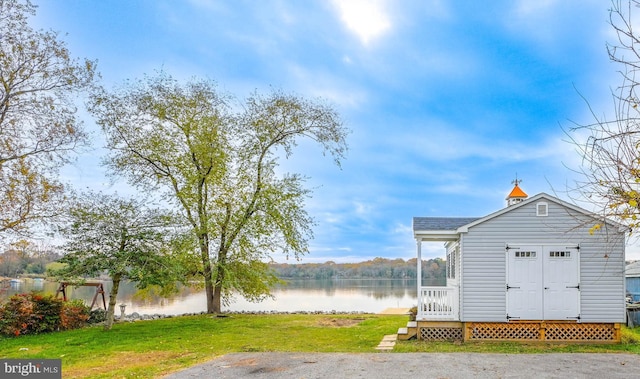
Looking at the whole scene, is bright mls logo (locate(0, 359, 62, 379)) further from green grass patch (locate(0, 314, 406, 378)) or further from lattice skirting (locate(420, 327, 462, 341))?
lattice skirting (locate(420, 327, 462, 341))

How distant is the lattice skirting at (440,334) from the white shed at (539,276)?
0.10m

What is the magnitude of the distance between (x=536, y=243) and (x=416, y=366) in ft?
16.3

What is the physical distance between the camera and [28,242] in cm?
1415

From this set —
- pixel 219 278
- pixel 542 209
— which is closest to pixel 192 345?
pixel 219 278

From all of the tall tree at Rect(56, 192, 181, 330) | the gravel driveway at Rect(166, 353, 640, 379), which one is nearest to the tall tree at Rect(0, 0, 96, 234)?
the tall tree at Rect(56, 192, 181, 330)

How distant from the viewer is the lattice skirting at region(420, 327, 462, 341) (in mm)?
11547

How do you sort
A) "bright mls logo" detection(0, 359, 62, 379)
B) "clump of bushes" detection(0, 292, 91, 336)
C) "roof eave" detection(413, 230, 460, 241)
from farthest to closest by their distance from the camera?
"clump of bushes" detection(0, 292, 91, 336) < "roof eave" detection(413, 230, 460, 241) < "bright mls logo" detection(0, 359, 62, 379)

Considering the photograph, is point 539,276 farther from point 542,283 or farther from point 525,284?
point 525,284

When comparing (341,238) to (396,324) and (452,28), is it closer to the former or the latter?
(396,324)

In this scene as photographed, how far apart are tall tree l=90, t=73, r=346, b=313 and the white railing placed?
6.57 m

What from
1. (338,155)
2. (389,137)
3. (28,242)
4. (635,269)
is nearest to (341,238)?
(338,155)

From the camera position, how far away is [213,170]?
17188 mm

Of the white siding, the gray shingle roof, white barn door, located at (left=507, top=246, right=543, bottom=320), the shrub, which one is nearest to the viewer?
the white siding

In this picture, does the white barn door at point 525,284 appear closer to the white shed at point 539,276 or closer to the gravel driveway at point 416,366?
the white shed at point 539,276
